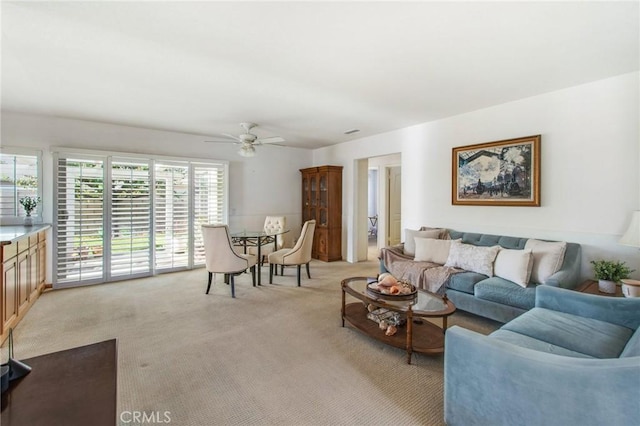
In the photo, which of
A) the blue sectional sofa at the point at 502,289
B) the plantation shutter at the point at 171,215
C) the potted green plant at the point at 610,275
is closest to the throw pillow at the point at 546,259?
the blue sectional sofa at the point at 502,289

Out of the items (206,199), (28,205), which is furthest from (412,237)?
(28,205)

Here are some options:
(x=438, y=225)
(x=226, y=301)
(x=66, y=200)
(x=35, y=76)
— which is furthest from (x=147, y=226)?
(x=438, y=225)

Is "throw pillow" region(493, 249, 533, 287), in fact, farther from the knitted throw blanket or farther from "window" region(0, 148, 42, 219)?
"window" region(0, 148, 42, 219)

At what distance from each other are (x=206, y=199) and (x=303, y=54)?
377cm

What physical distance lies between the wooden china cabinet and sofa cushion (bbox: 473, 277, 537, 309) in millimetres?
3372

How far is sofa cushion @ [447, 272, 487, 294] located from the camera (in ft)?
10.4

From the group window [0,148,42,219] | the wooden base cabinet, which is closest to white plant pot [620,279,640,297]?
the wooden base cabinet

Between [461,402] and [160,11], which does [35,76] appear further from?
[461,402]

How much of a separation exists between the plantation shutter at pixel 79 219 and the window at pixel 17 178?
27 centimetres

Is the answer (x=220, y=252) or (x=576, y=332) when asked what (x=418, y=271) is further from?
(x=220, y=252)

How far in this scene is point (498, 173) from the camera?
3811mm

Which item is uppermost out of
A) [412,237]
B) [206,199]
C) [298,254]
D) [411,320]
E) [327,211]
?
[206,199]

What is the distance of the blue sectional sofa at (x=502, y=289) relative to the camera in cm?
278

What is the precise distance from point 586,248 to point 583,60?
6.11 ft
